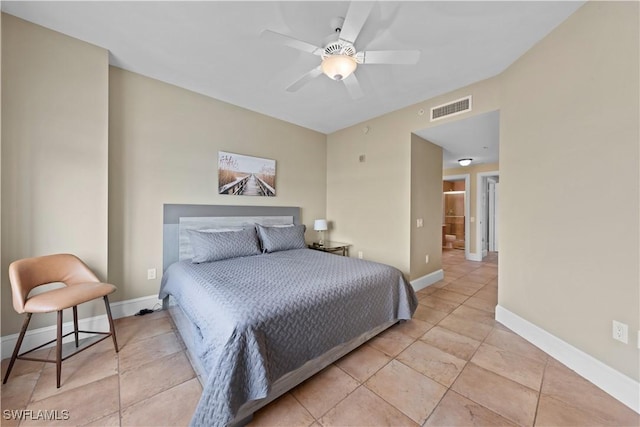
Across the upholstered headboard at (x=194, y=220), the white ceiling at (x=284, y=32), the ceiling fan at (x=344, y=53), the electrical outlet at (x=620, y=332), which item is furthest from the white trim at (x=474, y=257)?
the ceiling fan at (x=344, y=53)

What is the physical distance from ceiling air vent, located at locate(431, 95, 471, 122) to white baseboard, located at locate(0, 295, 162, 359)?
410 centimetres

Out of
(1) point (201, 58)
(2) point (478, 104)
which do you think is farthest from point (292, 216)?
(2) point (478, 104)

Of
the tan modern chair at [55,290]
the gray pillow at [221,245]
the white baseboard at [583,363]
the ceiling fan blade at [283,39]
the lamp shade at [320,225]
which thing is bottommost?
the white baseboard at [583,363]

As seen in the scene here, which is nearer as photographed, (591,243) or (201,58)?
(591,243)

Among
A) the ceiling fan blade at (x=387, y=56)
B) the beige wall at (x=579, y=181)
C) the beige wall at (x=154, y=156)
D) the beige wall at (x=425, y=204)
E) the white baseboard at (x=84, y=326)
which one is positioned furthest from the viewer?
the beige wall at (x=425, y=204)

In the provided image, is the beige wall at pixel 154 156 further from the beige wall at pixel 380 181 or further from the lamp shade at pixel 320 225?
the beige wall at pixel 380 181

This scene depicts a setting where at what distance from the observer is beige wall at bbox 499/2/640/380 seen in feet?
4.97

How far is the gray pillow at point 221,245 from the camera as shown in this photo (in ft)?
8.70

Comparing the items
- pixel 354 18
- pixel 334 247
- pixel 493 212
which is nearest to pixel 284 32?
pixel 354 18

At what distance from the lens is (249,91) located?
2.98 metres

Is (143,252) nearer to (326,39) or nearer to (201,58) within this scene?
(201,58)

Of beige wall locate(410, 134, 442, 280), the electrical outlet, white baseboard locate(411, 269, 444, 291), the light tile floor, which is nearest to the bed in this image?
the light tile floor

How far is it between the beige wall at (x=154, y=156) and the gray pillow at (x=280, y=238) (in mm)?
592

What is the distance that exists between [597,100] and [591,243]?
3.30 ft
